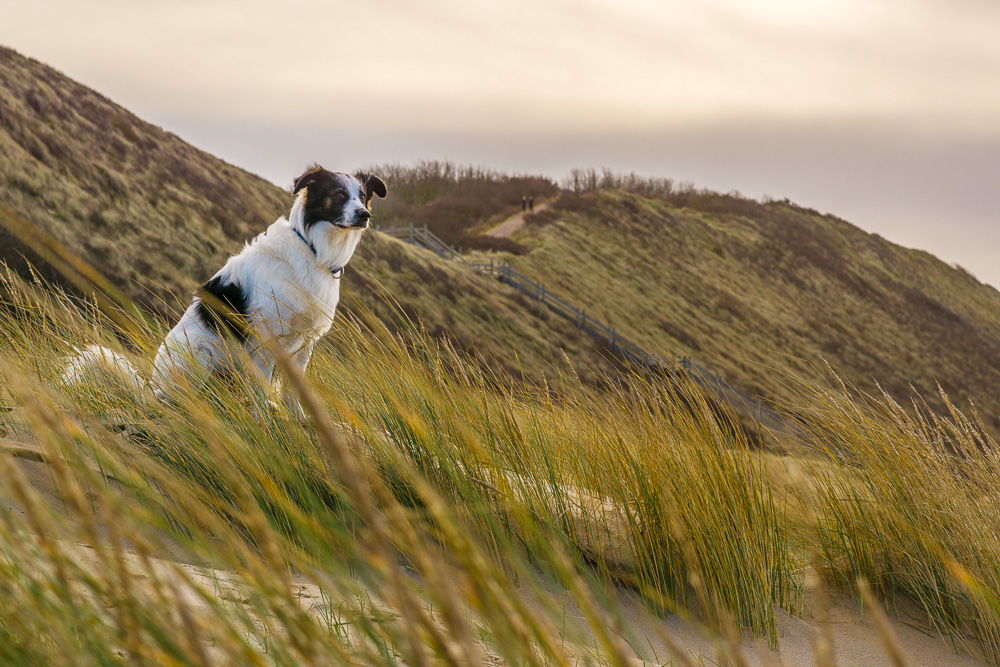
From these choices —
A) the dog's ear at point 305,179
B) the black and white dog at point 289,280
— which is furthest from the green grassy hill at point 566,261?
the dog's ear at point 305,179

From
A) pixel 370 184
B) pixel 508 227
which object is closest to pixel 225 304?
pixel 370 184

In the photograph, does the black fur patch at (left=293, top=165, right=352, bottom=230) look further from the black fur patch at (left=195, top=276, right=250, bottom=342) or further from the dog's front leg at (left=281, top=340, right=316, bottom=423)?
the dog's front leg at (left=281, top=340, right=316, bottom=423)

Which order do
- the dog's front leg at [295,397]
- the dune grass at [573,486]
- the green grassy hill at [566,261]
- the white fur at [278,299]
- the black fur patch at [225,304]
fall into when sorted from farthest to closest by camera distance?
1. the green grassy hill at [566,261]
2. the black fur patch at [225,304]
3. the white fur at [278,299]
4. the dog's front leg at [295,397]
5. the dune grass at [573,486]

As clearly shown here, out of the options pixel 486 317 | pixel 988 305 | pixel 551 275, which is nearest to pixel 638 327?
pixel 551 275

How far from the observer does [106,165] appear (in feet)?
65.5

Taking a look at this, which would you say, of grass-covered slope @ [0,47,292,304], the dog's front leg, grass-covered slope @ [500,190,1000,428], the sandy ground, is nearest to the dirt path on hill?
grass-covered slope @ [500,190,1000,428]

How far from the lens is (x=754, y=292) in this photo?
45594 millimetres

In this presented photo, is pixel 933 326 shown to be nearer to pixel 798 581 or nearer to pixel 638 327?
pixel 638 327

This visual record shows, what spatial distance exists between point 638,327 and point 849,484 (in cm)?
3227

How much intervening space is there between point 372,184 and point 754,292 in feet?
146

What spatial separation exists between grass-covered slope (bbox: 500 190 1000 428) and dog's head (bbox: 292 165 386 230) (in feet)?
89.7

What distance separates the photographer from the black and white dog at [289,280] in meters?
3.63

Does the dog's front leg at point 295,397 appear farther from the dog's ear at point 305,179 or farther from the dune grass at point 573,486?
the dog's ear at point 305,179

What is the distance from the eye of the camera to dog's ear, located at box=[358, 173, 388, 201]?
468 cm
